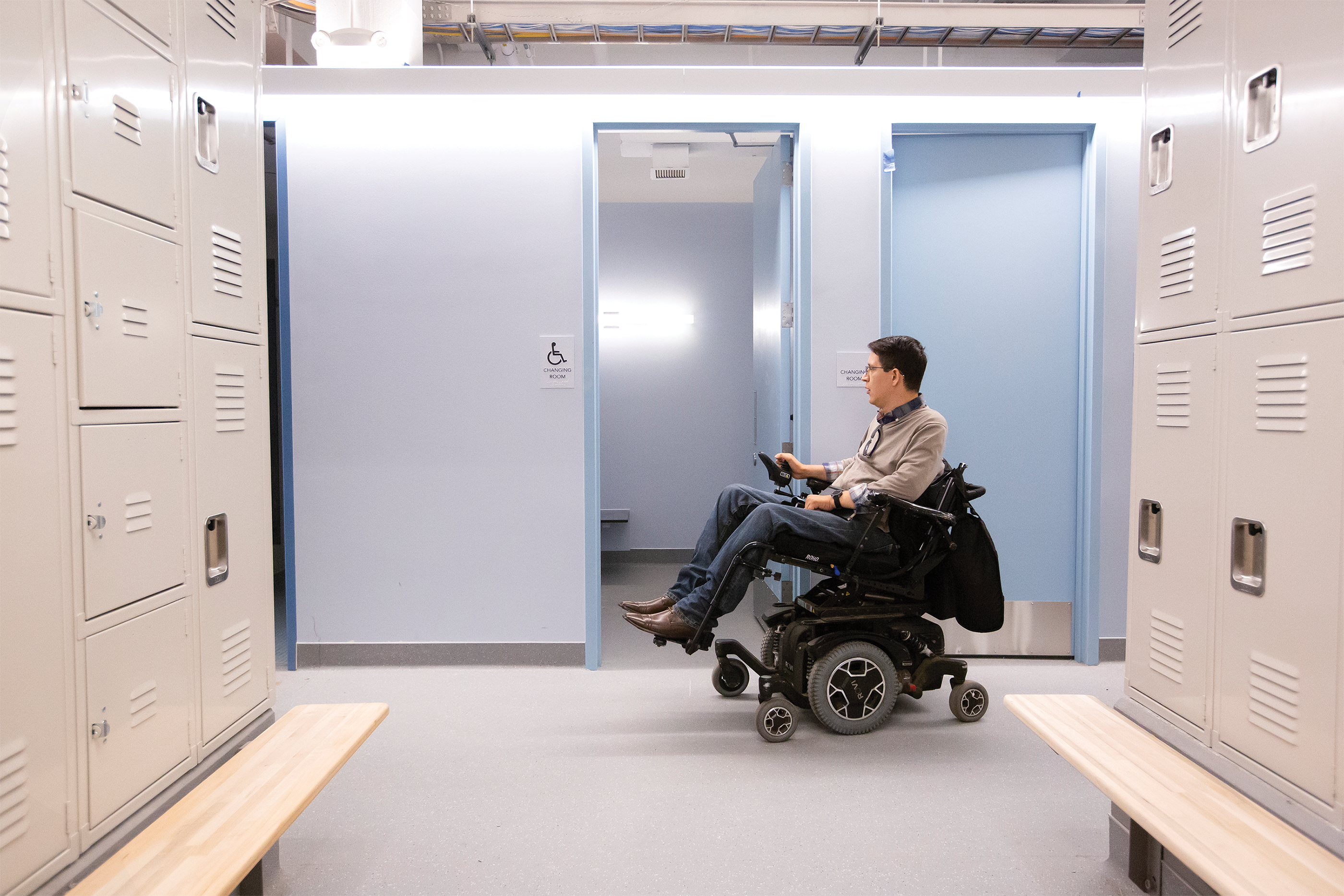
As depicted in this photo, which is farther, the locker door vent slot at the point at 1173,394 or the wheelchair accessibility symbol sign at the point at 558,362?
the wheelchair accessibility symbol sign at the point at 558,362

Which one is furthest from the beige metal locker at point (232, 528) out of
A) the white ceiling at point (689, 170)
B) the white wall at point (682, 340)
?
the white wall at point (682, 340)

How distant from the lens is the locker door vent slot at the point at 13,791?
49.0 inches

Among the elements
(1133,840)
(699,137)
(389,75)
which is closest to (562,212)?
(389,75)

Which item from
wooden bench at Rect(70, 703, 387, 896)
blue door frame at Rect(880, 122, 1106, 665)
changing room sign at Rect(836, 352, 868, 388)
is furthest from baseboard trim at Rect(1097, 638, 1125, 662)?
wooden bench at Rect(70, 703, 387, 896)

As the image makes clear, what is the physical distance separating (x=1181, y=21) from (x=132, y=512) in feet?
8.64

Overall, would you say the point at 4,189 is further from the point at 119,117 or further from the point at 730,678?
the point at 730,678

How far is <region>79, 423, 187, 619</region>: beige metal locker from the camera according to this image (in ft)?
4.85

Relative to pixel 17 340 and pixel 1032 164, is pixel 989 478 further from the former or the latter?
pixel 17 340

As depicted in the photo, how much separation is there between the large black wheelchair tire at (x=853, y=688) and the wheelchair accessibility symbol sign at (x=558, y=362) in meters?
1.67

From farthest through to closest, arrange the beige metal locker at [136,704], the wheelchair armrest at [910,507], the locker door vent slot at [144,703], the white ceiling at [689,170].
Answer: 1. the white ceiling at [689,170]
2. the wheelchair armrest at [910,507]
3. the locker door vent slot at [144,703]
4. the beige metal locker at [136,704]

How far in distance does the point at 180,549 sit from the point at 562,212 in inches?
90.5

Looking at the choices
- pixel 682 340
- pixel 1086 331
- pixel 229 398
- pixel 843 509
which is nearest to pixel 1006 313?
pixel 1086 331

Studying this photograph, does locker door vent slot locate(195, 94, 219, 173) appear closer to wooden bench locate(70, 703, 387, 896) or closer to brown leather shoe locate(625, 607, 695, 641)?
wooden bench locate(70, 703, 387, 896)

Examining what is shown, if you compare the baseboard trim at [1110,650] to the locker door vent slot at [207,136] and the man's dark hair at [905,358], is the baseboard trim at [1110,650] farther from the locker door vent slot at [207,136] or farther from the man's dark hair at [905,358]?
the locker door vent slot at [207,136]
